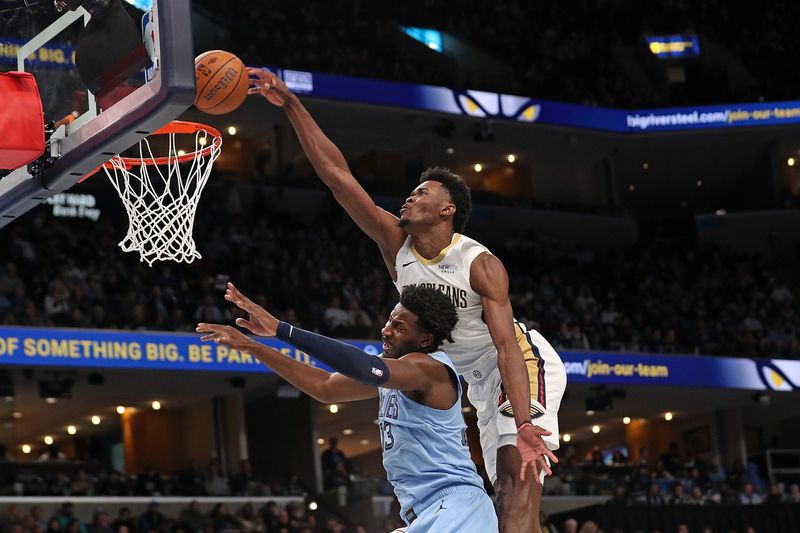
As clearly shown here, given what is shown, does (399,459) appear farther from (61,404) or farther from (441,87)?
(441,87)

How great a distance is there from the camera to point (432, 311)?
5559 mm

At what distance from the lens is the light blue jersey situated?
539 cm

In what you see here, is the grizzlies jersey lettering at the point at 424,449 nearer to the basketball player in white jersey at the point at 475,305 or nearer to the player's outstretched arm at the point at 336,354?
the player's outstretched arm at the point at 336,354

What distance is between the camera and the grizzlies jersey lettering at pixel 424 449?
540 centimetres

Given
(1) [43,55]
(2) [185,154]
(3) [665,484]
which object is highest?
(1) [43,55]

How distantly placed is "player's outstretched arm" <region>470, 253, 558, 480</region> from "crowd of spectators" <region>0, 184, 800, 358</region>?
13.0m

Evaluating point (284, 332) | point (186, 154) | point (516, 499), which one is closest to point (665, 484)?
point (186, 154)

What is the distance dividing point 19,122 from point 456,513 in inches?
106

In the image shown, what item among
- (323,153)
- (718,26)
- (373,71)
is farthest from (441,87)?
(323,153)

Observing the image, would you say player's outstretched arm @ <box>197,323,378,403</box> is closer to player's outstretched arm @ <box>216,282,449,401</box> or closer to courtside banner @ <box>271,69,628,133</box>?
player's outstretched arm @ <box>216,282,449,401</box>

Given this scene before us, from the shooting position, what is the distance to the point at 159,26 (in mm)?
5438

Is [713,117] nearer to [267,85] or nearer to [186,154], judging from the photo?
[186,154]

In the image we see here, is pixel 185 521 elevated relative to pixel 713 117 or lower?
lower

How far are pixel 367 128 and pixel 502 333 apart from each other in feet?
75.3
